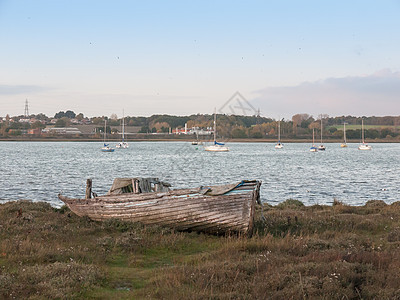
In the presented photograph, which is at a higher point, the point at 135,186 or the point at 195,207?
the point at 135,186

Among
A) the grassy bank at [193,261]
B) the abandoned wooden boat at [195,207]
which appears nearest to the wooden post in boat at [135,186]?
the abandoned wooden boat at [195,207]

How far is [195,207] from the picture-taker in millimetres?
13625

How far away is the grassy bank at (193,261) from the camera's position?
8.27m

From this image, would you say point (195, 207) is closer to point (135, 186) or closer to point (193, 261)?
point (193, 261)

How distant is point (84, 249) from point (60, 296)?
12.6 ft

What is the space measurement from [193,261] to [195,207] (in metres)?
2.90

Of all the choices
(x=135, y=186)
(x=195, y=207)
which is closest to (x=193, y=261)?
(x=195, y=207)

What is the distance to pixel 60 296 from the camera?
8.05 metres

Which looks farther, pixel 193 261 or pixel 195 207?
pixel 195 207

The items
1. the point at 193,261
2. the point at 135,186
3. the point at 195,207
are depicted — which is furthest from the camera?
the point at 135,186

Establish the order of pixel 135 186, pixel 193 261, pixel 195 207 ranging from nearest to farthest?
1. pixel 193 261
2. pixel 195 207
3. pixel 135 186

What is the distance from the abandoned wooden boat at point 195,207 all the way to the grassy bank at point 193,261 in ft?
1.29

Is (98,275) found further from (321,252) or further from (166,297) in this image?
(321,252)

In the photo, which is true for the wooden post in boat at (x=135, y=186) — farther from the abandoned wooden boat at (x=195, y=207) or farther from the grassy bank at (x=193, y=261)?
the grassy bank at (x=193, y=261)
